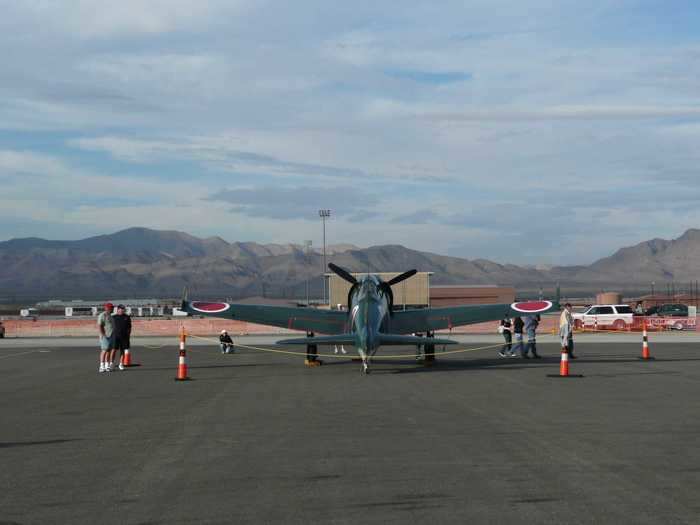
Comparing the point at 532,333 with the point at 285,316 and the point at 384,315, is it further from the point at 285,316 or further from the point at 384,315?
the point at 285,316

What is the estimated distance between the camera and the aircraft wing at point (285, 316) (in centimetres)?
2792

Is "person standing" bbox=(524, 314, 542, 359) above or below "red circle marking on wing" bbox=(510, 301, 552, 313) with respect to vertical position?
below

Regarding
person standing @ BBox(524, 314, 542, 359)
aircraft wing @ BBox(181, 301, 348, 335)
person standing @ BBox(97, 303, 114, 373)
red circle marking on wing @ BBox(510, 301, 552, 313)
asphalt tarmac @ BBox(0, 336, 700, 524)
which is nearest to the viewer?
asphalt tarmac @ BBox(0, 336, 700, 524)

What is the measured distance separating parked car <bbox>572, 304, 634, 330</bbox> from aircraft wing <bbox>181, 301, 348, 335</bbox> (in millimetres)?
33721

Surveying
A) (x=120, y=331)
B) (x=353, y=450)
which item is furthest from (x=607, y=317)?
(x=353, y=450)

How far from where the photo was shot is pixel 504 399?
16.7m

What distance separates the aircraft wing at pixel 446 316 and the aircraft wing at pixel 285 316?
6.35ft

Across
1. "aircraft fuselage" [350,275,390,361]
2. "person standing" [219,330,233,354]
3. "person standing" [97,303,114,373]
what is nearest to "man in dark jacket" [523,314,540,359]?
"aircraft fuselage" [350,275,390,361]

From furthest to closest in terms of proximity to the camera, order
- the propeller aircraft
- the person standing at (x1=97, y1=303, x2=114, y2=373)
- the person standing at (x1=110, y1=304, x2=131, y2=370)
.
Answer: the propeller aircraft, the person standing at (x1=110, y1=304, x2=131, y2=370), the person standing at (x1=97, y1=303, x2=114, y2=373)

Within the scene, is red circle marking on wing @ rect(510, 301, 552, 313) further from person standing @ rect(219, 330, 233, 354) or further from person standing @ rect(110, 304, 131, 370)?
person standing @ rect(110, 304, 131, 370)

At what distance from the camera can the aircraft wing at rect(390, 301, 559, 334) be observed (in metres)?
28.1

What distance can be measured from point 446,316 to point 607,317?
32.5 m

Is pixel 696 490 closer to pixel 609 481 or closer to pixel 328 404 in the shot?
pixel 609 481

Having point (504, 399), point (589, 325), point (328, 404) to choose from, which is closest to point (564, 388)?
point (504, 399)
